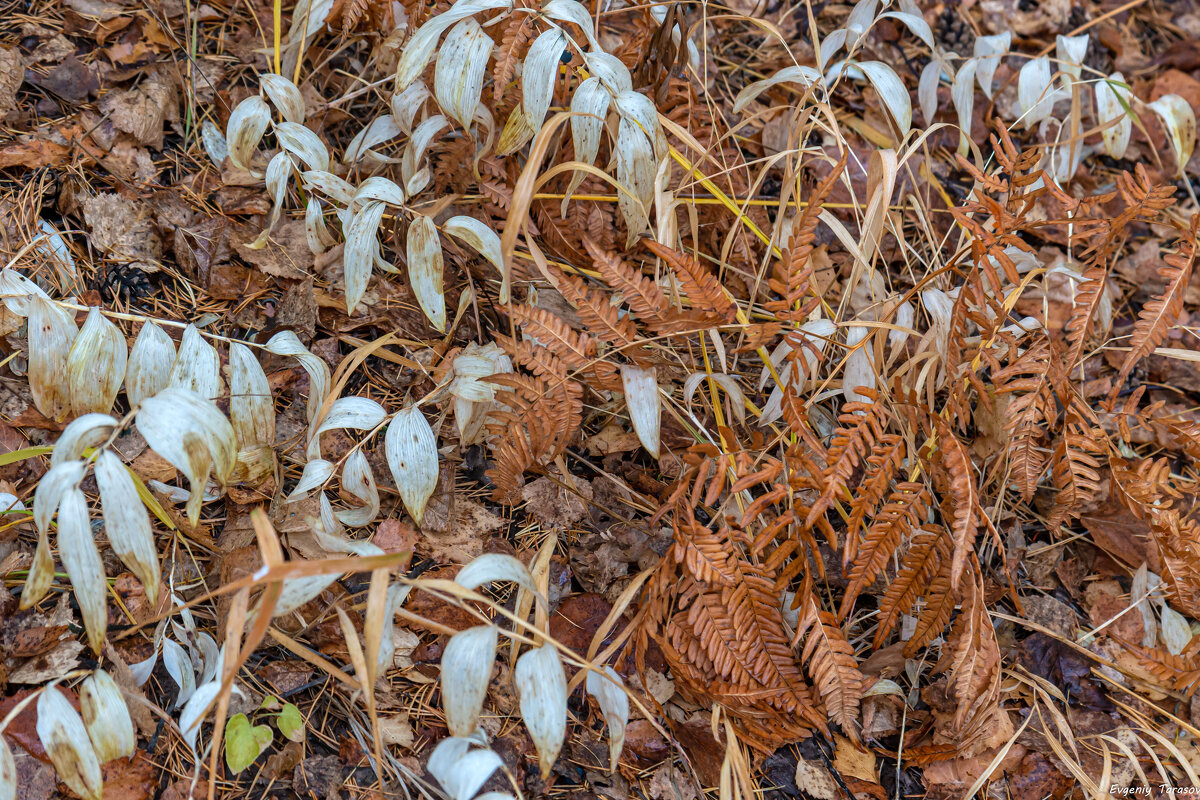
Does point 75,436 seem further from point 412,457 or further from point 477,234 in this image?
point 477,234

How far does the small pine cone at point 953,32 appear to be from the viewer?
7.29 feet

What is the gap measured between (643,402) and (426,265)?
0.45 m

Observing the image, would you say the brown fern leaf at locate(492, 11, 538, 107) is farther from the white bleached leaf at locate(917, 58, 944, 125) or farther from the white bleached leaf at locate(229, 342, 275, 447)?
the white bleached leaf at locate(917, 58, 944, 125)

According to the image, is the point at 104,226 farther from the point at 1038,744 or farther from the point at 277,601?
the point at 1038,744

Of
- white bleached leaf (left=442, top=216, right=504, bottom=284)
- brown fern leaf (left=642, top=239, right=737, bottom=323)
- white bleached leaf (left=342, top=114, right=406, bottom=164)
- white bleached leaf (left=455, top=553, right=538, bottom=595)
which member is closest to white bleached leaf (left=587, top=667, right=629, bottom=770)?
white bleached leaf (left=455, top=553, right=538, bottom=595)

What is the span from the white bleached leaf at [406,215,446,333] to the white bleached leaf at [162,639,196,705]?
2.21 feet

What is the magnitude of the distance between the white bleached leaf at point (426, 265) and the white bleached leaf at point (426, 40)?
246 millimetres

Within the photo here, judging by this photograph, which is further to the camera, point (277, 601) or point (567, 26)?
point (567, 26)

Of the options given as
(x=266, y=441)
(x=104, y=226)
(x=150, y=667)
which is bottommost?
(x=150, y=667)

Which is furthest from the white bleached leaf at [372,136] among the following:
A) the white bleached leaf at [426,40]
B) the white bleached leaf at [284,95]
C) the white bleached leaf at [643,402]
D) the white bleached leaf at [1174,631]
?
the white bleached leaf at [1174,631]

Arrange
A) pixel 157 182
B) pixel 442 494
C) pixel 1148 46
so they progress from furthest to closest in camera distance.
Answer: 1. pixel 1148 46
2. pixel 157 182
3. pixel 442 494

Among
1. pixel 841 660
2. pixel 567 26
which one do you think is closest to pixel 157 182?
pixel 567 26

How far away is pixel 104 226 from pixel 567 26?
1.04 metres

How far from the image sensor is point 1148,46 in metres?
2.41
